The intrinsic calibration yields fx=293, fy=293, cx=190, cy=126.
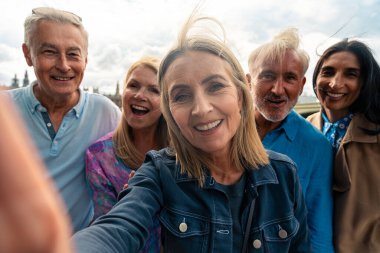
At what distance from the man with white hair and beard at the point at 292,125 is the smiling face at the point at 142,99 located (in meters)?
0.99

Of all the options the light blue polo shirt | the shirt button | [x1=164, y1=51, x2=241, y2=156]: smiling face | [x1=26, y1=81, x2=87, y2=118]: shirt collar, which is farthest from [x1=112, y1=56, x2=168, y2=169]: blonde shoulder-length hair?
the shirt button

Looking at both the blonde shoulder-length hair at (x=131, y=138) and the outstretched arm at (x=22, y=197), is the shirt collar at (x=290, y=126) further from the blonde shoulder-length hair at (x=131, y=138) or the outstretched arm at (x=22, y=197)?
the outstretched arm at (x=22, y=197)

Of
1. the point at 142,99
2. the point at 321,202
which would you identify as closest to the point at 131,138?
the point at 142,99

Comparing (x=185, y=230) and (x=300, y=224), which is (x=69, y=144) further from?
(x=300, y=224)

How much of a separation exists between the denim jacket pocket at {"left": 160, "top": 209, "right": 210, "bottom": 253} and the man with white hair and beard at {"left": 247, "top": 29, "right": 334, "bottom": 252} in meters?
1.10

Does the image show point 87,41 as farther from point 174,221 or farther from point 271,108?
point 174,221

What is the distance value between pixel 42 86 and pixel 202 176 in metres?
2.02

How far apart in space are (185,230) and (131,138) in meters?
1.29

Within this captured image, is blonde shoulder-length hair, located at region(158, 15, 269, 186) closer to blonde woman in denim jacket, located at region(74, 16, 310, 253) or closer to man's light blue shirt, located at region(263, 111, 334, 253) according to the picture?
blonde woman in denim jacket, located at region(74, 16, 310, 253)

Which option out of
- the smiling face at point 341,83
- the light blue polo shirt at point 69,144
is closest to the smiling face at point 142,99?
the light blue polo shirt at point 69,144

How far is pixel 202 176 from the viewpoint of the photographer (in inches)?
69.1

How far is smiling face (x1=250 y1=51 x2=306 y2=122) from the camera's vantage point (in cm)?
268

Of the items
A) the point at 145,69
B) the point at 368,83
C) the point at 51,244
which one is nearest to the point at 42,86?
the point at 145,69

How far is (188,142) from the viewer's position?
187 cm
